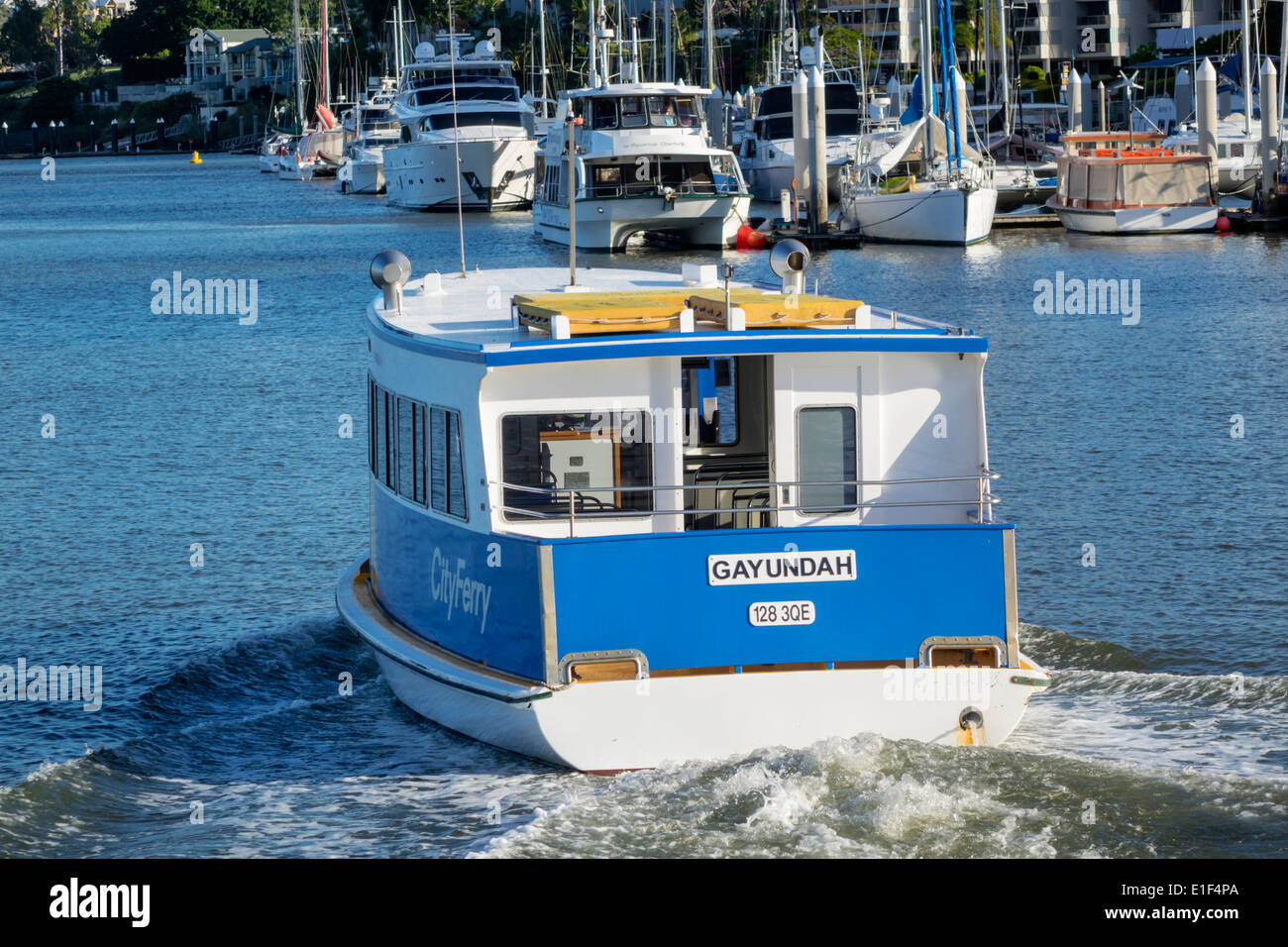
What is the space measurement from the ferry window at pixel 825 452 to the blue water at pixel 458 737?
76.1 inches

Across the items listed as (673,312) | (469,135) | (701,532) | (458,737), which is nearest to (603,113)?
(469,135)

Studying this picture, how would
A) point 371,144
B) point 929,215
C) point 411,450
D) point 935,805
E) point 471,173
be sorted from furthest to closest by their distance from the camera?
point 371,144 → point 471,173 → point 929,215 → point 411,450 → point 935,805

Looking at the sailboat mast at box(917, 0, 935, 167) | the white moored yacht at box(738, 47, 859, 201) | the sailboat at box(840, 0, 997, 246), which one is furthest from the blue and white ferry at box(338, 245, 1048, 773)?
the white moored yacht at box(738, 47, 859, 201)

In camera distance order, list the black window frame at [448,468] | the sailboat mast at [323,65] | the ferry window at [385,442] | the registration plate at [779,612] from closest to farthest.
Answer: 1. the registration plate at [779,612]
2. the black window frame at [448,468]
3. the ferry window at [385,442]
4. the sailboat mast at [323,65]

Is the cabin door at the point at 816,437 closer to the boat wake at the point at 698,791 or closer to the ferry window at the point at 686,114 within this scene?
the boat wake at the point at 698,791

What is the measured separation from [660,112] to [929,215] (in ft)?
33.9

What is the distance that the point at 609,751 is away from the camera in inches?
491

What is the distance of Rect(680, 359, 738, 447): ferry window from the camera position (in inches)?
551

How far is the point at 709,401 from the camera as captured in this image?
1412 centimetres

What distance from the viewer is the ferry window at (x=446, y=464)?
43.6 feet

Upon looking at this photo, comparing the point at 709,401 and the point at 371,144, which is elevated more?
the point at 371,144

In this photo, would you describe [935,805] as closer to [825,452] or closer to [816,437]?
[825,452]

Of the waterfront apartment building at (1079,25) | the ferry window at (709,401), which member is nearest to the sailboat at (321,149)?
the waterfront apartment building at (1079,25)

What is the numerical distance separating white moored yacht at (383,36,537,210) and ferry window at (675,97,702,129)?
18873 millimetres
